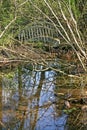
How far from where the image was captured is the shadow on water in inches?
243

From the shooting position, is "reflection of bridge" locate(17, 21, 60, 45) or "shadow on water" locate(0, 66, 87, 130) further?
"reflection of bridge" locate(17, 21, 60, 45)

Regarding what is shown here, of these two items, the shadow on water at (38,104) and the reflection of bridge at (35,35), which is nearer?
the shadow on water at (38,104)

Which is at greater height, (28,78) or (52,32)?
(52,32)

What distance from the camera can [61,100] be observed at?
733cm

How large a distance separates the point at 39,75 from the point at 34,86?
4.01 feet

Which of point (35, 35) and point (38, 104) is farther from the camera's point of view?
point (35, 35)

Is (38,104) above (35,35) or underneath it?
underneath

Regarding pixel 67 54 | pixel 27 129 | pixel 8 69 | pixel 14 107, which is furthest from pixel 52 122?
pixel 67 54

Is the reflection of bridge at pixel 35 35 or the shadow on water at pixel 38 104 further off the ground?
the reflection of bridge at pixel 35 35

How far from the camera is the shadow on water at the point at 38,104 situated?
618cm

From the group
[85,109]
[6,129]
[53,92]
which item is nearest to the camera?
[6,129]

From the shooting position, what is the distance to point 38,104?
→ 723 centimetres

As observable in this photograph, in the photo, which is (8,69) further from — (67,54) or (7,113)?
(7,113)

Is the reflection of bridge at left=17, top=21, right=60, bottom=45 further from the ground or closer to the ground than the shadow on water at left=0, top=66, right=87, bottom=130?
further from the ground
